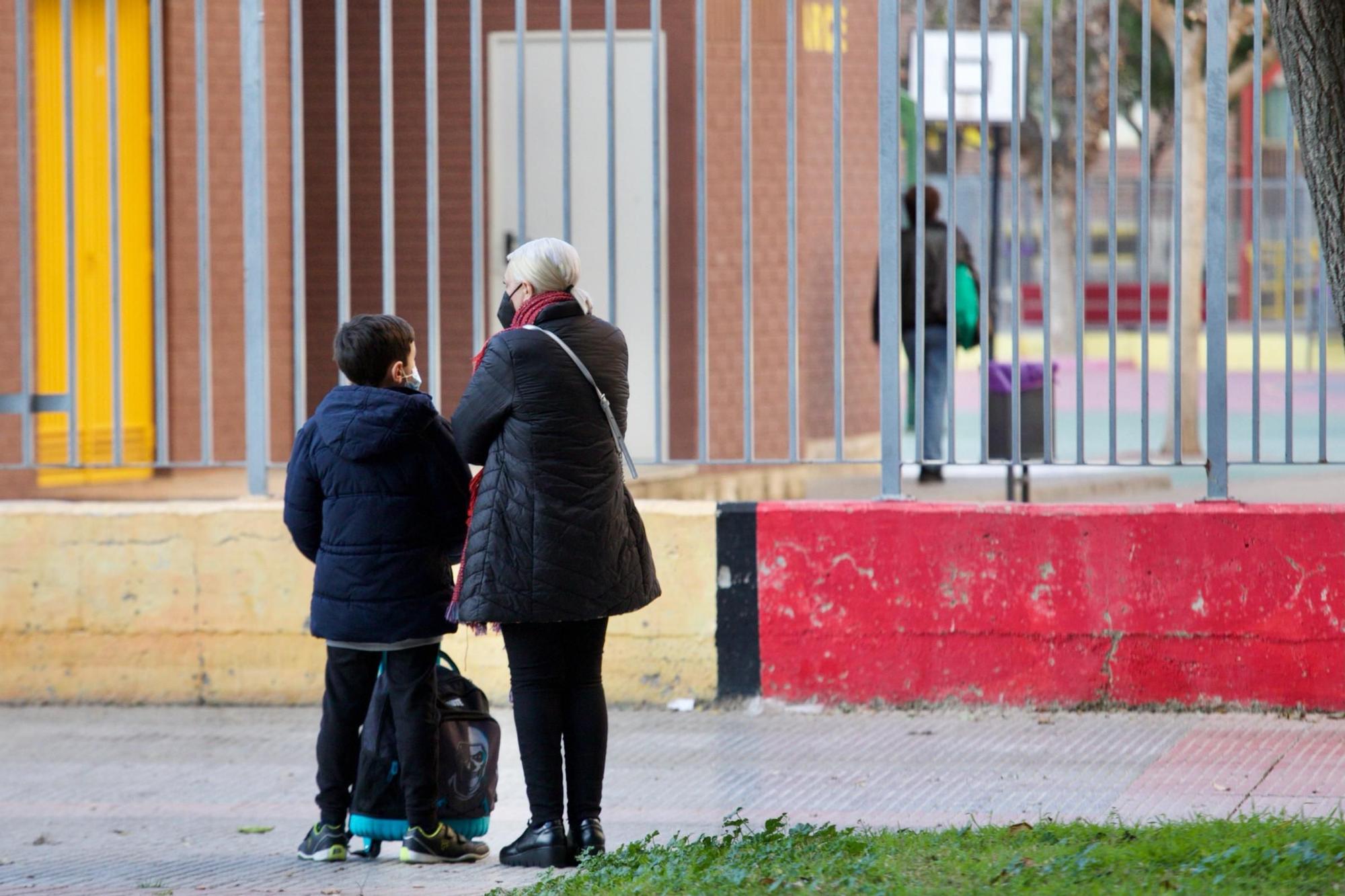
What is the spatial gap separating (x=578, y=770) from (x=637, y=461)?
75.2 inches

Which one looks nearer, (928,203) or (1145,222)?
(1145,222)

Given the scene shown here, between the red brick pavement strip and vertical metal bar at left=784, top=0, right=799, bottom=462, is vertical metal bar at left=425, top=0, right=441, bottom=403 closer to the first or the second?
vertical metal bar at left=784, top=0, right=799, bottom=462

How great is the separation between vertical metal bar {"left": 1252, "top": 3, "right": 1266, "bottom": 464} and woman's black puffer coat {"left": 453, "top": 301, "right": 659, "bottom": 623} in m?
2.74

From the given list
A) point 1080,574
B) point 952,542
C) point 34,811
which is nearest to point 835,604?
point 952,542

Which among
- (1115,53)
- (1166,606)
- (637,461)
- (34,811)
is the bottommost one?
(34,811)

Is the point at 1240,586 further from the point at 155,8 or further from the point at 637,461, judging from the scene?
the point at 155,8

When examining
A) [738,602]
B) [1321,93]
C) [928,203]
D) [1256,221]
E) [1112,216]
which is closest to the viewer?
[1321,93]

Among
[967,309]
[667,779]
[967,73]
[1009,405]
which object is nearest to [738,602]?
[667,779]

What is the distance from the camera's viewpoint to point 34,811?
588cm

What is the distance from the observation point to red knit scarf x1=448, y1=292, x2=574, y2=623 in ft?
16.2

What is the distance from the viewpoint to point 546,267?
498 centimetres

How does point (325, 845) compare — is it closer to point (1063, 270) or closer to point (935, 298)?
point (935, 298)

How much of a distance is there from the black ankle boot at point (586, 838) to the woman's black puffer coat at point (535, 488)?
2.01 feet

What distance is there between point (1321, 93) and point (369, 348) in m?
2.57
